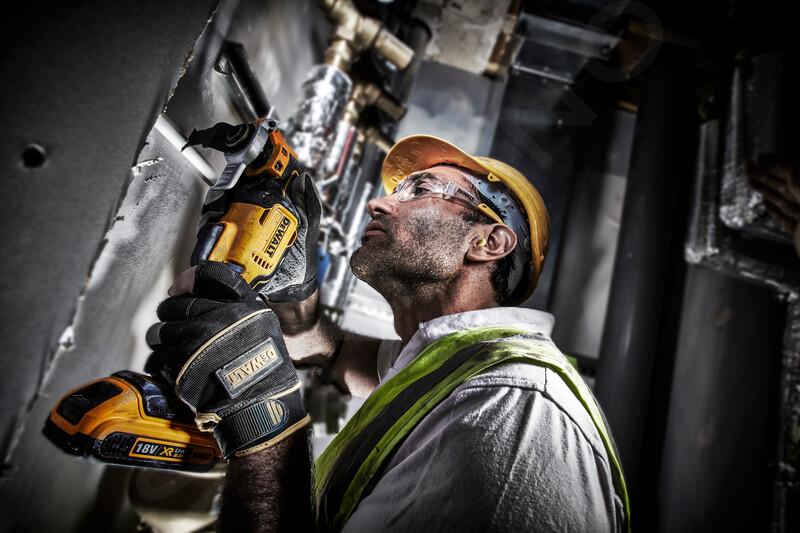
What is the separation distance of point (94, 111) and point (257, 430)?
564mm

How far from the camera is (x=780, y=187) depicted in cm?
164

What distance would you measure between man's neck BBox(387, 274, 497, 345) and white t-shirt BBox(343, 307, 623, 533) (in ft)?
1.75

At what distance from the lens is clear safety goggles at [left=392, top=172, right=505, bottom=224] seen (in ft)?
4.21

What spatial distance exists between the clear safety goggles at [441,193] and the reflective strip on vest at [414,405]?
491mm

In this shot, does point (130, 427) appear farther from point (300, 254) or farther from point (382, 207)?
point (382, 207)

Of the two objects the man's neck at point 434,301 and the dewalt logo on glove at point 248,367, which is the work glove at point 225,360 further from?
the man's neck at point 434,301

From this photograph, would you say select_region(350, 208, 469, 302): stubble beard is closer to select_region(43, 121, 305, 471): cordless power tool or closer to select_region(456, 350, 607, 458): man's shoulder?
select_region(43, 121, 305, 471): cordless power tool

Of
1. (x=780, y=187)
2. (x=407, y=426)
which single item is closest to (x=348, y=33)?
(x=407, y=426)

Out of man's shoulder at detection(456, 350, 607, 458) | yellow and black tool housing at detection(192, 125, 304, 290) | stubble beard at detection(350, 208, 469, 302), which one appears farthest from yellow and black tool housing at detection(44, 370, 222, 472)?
stubble beard at detection(350, 208, 469, 302)

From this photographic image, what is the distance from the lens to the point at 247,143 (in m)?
0.76

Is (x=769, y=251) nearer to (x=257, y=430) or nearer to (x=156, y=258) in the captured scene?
(x=257, y=430)

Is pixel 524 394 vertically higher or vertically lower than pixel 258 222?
lower

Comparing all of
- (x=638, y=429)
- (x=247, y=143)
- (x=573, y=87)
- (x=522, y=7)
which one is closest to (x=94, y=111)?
(x=247, y=143)

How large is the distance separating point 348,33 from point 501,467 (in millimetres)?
1771
